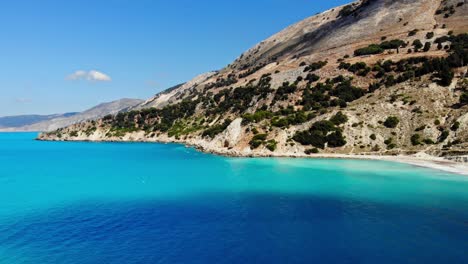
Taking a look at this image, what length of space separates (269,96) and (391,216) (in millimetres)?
89683

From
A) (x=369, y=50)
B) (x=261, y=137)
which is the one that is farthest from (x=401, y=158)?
(x=369, y=50)

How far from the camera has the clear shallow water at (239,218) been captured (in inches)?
894

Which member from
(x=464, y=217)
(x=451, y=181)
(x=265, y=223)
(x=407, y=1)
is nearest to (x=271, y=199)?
(x=265, y=223)

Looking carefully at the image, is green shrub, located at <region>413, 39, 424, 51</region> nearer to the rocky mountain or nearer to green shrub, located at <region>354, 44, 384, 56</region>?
the rocky mountain

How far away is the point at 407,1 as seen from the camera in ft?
490

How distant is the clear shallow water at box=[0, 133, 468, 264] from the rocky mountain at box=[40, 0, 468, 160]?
2080cm

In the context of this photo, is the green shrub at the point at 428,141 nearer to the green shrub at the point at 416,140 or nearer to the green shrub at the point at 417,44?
the green shrub at the point at 416,140

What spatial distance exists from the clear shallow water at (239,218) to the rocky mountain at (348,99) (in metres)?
20.8

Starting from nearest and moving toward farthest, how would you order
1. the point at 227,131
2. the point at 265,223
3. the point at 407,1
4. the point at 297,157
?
1. the point at 265,223
2. the point at 297,157
3. the point at 227,131
4. the point at 407,1

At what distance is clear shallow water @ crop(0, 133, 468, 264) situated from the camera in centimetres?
2270

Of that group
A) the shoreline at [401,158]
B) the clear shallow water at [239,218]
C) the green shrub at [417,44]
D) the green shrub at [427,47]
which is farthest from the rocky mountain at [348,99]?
the clear shallow water at [239,218]

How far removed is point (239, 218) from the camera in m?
30.4

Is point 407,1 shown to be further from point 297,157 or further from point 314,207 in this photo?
point 314,207

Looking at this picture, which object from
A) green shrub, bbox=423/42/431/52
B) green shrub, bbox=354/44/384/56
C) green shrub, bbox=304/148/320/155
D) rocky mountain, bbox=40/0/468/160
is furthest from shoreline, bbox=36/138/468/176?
green shrub, bbox=354/44/384/56
